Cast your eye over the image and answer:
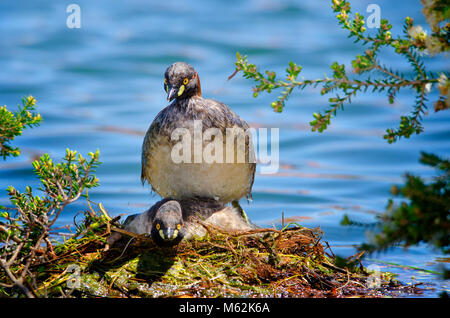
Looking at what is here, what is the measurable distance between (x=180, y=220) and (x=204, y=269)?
48 centimetres

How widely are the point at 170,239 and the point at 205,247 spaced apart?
507 mm

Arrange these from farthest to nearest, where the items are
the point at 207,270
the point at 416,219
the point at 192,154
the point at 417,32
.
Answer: the point at 192,154, the point at 207,270, the point at 417,32, the point at 416,219

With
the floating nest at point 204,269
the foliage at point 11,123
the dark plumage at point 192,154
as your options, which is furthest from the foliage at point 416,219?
the foliage at point 11,123

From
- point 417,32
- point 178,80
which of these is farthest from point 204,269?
point 417,32

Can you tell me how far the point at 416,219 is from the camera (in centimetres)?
324

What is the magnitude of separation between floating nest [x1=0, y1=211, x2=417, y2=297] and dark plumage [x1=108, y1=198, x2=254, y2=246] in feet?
0.58

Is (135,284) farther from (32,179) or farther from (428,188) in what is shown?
(32,179)

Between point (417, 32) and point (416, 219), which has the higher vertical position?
point (417, 32)

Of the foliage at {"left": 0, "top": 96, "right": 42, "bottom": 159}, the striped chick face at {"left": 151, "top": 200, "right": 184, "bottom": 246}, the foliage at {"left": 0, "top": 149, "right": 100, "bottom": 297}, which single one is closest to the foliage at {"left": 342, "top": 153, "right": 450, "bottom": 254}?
the striped chick face at {"left": 151, "top": 200, "right": 184, "bottom": 246}

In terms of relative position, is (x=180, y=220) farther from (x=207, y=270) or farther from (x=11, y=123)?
(x=11, y=123)

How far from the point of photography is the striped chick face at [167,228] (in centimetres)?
522

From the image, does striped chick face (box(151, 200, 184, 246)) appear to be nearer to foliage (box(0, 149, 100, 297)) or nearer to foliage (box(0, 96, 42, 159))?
foliage (box(0, 149, 100, 297))

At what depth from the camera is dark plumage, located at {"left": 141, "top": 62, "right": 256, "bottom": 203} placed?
243 inches

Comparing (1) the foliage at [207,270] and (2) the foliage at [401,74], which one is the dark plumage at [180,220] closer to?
(1) the foliage at [207,270]
